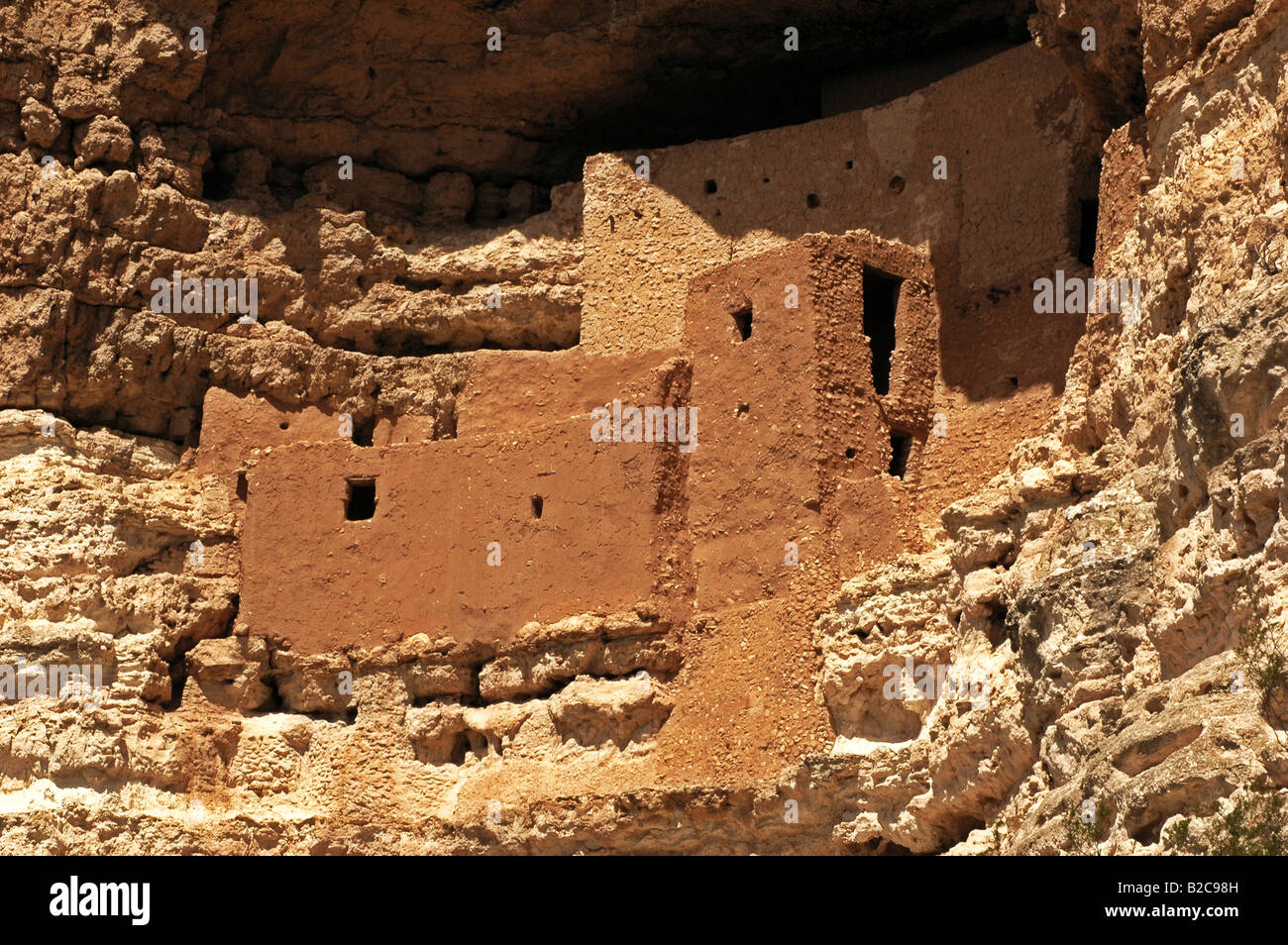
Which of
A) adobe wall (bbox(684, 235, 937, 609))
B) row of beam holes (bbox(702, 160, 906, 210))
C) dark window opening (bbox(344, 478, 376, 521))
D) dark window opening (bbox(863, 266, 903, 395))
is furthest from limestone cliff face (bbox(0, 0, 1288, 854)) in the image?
dark window opening (bbox(344, 478, 376, 521))

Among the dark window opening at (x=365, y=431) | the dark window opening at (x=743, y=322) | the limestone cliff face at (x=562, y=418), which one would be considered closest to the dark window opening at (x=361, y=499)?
the limestone cliff face at (x=562, y=418)

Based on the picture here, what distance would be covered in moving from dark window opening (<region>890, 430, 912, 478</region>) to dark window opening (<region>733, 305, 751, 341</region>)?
166 centimetres

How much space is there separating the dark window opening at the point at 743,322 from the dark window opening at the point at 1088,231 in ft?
10.4

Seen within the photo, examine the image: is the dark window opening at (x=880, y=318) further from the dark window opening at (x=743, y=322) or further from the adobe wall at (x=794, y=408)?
the dark window opening at (x=743, y=322)

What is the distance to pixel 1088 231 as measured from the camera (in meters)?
25.1

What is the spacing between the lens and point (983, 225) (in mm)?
25438

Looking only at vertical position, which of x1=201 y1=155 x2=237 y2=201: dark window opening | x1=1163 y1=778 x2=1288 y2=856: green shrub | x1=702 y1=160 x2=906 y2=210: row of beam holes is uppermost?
x1=201 y1=155 x2=237 y2=201: dark window opening

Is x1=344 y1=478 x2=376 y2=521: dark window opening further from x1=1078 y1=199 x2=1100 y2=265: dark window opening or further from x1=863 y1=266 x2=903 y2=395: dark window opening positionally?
x1=1078 y1=199 x2=1100 y2=265: dark window opening

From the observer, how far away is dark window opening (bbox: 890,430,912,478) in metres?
24.5

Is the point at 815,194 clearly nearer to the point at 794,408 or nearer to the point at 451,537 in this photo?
the point at 794,408

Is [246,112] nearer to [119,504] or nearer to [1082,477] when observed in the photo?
[119,504]

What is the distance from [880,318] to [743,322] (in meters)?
1.59

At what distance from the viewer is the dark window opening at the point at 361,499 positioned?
1034 inches

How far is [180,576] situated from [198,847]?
118 inches
